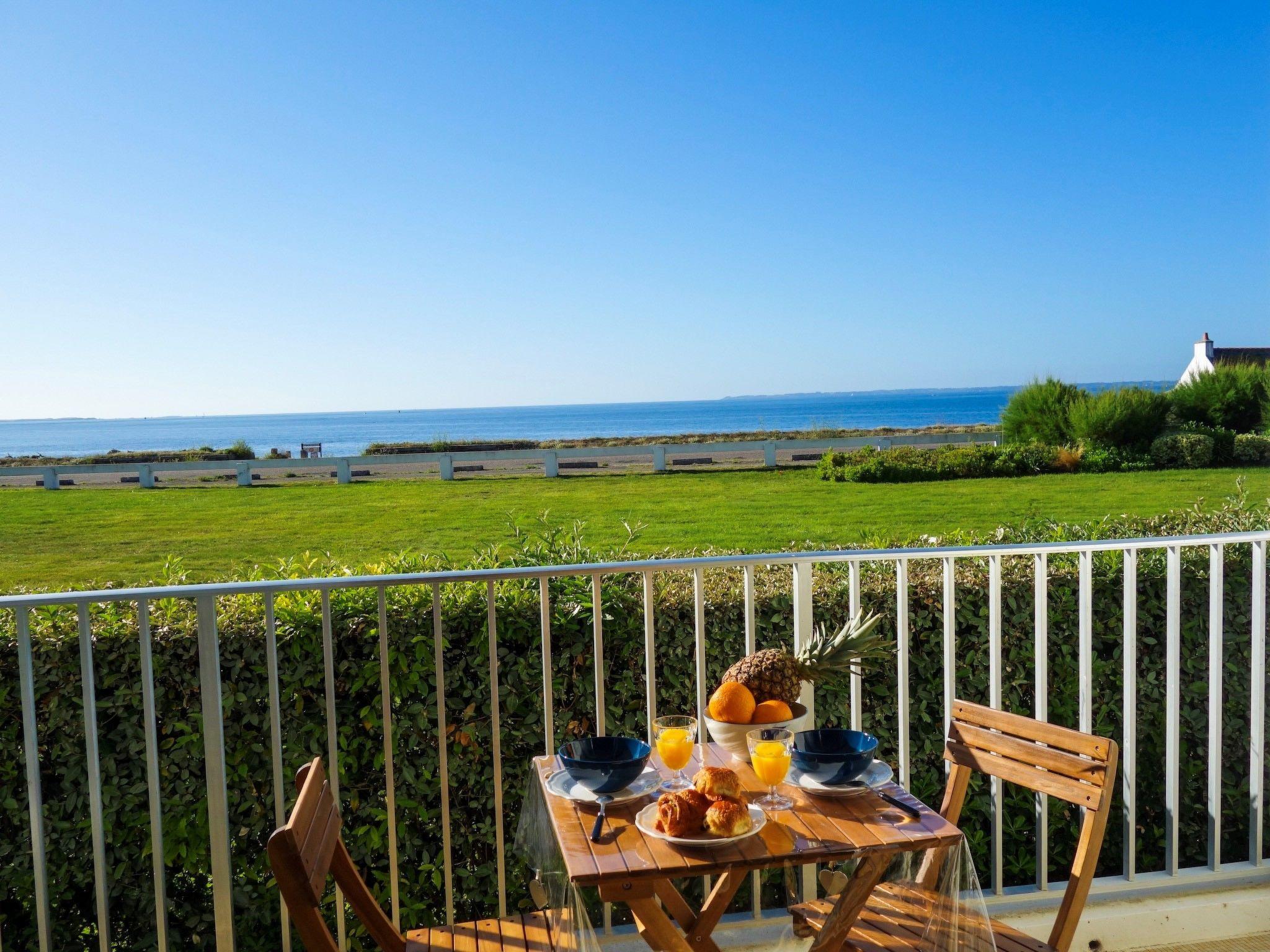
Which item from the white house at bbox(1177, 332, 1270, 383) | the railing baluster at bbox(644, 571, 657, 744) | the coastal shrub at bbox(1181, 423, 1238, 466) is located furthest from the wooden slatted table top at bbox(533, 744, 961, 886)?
the white house at bbox(1177, 332, 1270, 383)

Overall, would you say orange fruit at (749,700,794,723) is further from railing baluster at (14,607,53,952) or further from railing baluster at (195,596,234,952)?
railing baluster at (14,607,53,952)

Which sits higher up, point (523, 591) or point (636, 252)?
point (636, 252)

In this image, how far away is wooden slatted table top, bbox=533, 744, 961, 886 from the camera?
5.02 ft

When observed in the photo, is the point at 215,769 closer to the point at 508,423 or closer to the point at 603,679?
the point at 603,679

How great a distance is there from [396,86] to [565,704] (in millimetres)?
6545

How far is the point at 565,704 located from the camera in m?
3.08

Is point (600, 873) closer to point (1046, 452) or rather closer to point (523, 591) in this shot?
point (523, 591)

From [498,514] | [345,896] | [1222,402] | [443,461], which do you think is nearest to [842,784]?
[345,896]

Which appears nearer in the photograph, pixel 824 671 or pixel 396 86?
pixel 824 671

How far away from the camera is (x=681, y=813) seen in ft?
5.33

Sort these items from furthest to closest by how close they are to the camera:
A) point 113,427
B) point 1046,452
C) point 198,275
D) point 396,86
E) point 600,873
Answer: point 113,427
point 198,275
point 1046,452
point 396,86
point 600,873

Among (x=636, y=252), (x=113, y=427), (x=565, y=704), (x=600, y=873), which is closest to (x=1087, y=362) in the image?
(x=636, y=252)

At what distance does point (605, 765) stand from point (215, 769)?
3.95ft

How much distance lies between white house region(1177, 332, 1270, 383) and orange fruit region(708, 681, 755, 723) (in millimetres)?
15014
